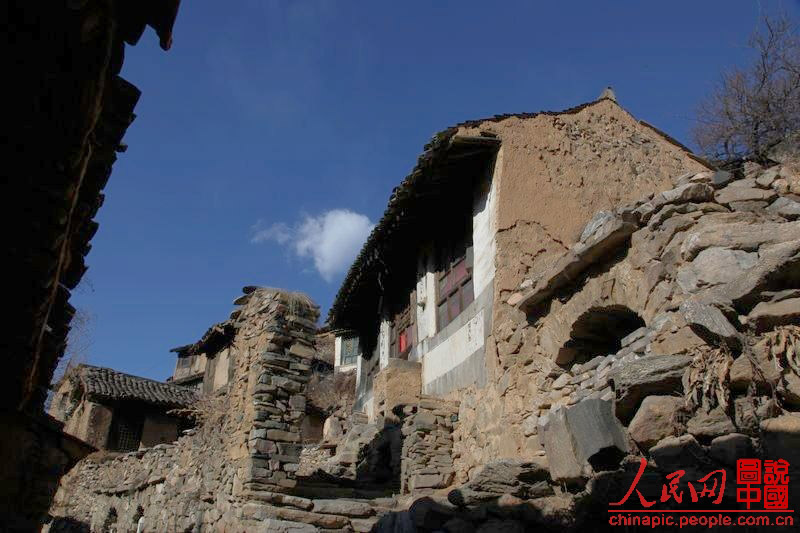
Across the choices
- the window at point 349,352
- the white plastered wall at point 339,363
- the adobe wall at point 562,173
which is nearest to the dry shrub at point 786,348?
the adobe wall at point 562,173

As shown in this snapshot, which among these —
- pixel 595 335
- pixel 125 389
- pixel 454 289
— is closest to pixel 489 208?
pixel 454 289

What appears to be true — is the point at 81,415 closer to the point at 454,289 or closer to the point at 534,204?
the point at 454,289

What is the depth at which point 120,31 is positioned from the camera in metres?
2.15

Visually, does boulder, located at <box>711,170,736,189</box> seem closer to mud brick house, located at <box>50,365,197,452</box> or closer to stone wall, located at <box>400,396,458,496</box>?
stone wall, located at <box>400,396,458,496</box>

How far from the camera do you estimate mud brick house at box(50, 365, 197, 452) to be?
21578 mm

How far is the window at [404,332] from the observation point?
12734 mm

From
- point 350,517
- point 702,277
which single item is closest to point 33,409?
point 350,517

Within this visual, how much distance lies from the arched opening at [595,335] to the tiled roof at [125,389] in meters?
17.8

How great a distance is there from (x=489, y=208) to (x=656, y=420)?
5.46 m

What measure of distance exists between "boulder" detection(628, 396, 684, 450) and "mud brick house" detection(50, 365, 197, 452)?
2015cm

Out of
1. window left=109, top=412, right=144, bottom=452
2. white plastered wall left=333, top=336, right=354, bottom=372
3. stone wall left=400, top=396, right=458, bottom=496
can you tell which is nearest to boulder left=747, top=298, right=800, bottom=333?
stone wall left=400, top=396, right=458, bottom=496

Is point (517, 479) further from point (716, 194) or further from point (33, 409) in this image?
point (33, 409)

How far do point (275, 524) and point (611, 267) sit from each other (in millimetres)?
4632

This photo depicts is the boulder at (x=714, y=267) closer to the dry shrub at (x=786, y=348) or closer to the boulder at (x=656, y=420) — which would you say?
the dry shrub at (x=786, y=348)
